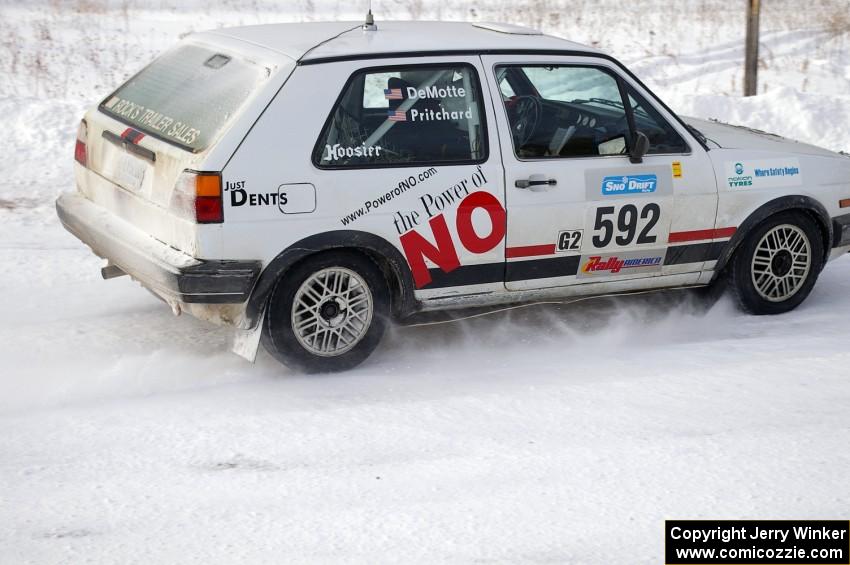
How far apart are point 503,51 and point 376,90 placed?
2.51 feet

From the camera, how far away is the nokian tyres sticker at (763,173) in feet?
20.9

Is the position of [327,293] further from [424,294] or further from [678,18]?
[678,18]

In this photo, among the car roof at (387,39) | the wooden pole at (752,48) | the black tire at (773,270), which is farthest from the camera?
the wooden pole at (752,48)

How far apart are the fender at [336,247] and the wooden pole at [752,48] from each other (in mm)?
7307

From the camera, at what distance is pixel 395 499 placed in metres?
4.40

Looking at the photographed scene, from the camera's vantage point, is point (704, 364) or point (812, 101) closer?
point (704, 364)

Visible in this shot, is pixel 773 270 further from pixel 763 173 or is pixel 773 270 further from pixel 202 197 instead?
pixel 202 197

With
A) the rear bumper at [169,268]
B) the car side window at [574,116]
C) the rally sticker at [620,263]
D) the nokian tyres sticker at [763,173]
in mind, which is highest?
the car side window at [574,116]

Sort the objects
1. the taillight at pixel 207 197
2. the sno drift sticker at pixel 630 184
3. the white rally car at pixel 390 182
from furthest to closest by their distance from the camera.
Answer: the sno drift sticker at pixel 630 184 → the white rally car at pixel 390 182 → the taillight at pixel 207 197

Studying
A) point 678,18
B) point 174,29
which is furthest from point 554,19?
point 174,29

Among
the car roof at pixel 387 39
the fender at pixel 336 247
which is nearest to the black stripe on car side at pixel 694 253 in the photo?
the car roof at pixel 387 39

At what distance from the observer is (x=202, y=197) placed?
16.9 ft

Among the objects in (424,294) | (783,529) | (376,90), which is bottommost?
(783,529)

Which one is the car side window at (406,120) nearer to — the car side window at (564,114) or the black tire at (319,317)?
the car side window at (564,114)
